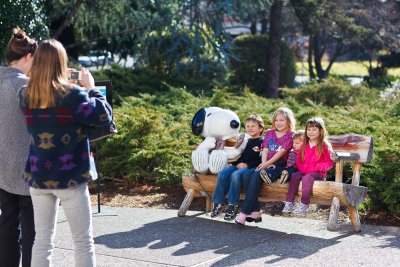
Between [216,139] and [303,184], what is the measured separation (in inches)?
45.0

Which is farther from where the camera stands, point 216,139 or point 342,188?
point 216,139

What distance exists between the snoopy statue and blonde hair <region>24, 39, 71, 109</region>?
3.02 metres

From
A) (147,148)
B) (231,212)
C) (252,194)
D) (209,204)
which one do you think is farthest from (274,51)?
(252,194)

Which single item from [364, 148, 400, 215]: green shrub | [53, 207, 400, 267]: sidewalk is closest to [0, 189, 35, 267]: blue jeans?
[53, 207, 400, 267]: sidewalk

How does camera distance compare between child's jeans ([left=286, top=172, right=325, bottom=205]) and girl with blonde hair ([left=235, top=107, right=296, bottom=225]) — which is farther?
girl with blonde hair ([left=235, top=107, right=296, bottom=225])

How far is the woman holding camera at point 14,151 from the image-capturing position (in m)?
4.75

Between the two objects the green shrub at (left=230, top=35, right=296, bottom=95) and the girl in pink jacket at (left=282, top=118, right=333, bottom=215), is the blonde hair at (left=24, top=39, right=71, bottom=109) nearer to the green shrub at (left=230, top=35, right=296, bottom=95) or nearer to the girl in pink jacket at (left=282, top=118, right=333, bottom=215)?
the girl in pink jacket at (left=282, top=118, right=333, bottom=215)

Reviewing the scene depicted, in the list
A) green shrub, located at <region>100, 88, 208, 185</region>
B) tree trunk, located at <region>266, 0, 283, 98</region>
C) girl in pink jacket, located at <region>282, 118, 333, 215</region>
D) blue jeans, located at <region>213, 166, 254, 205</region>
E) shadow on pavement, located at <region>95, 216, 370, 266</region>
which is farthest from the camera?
tree trunk, located at <region>266, 0, 283, 98</region>

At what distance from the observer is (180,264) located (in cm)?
577

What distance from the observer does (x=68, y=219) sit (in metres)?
4.40

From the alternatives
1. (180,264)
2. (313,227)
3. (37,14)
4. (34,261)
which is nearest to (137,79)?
(37,14)

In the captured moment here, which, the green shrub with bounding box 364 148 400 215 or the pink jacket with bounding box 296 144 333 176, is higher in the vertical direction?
the pink jacket with bounding box 296 144 333 176

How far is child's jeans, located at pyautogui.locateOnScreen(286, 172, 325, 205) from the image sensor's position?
6.53 meters

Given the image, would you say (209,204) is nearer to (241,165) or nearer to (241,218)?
(241,165)
